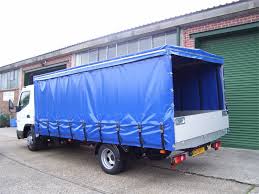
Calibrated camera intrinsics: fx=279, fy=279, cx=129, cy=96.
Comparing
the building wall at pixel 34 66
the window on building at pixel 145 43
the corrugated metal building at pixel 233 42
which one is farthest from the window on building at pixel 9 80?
the corrugated metal building at pixel 233 42

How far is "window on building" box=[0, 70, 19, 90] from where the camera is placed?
856 inches

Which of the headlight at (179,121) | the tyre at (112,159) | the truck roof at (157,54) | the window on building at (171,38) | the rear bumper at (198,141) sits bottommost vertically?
the tyre at (112,159)

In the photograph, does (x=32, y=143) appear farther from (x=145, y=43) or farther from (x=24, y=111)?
(x=145, y=43)

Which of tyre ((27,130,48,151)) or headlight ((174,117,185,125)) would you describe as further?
tyre ((27,130,48,151))

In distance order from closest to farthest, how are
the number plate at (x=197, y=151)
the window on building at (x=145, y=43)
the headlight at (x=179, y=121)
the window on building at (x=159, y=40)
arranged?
1. the headlight at (x=179, y=121)
2. the number plate at (x=197, y=151)
3. the window on building at (x=159, y=40)
4. the window on building at (x=145, y=43)

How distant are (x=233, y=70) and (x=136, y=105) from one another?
495 centimetres

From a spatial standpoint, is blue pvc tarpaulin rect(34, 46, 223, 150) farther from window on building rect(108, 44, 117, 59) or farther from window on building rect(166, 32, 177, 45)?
window on building rect(108, 44, 117, 59)

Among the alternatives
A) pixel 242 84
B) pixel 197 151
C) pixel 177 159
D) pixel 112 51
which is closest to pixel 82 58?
→ pixel 112 51

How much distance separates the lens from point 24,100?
10.4 metres

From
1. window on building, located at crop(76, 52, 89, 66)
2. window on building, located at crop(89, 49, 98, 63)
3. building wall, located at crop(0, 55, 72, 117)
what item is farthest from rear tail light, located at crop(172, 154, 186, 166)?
building wall, located at crop(0, 55, 72, 117)

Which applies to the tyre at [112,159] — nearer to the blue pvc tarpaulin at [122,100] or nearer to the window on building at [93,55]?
the blue pvc tarpaulin at [122,100]

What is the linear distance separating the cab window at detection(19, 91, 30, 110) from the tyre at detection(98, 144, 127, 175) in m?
4.48

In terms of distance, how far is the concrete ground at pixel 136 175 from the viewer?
5.66m

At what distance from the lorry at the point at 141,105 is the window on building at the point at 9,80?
547 inches
